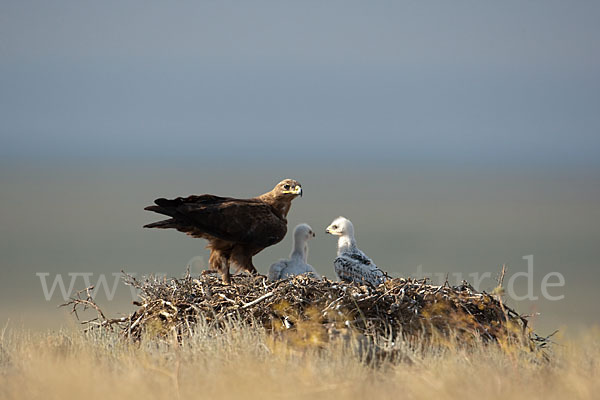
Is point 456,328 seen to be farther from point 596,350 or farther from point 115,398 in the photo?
point 115,398

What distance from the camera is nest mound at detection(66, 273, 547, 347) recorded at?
932 centimetres

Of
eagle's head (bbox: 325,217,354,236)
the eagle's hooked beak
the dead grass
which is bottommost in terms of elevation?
the dead grass

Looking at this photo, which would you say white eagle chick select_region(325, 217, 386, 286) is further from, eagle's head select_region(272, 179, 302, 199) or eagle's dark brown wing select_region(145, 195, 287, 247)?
eagle's dark brown wing select_region(145, 195, 287, 247)

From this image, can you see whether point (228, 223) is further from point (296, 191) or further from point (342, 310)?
point (342, 310)

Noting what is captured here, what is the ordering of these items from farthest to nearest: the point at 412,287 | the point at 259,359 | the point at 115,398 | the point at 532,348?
the point at 412,287 < the point at 532,348 < the point at 259,359 < the point at 115,398

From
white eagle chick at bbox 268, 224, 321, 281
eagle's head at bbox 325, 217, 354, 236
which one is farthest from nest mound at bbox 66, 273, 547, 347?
eagle's head at bbox 325, 217, 354, 236

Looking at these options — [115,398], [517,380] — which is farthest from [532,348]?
[115,398]

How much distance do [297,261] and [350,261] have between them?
773mm

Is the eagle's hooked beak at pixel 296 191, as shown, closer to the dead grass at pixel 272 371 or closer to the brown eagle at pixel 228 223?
the brown eagle at pixel 228 223

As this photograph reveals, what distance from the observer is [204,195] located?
1145cm

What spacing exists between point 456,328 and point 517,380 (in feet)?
5.41

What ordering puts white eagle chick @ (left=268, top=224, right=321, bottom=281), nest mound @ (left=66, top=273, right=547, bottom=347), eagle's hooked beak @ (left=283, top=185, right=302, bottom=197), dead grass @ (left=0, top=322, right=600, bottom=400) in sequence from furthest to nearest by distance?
eagle's hooked beak @ (left=283, top=185, right=302, bottom=197) < white eagle chick @ (left=268, top=224, right=321, bottom=281) < nest mound @ (left=66, top=273, right=547, bottom=347) < dead grass @ (left=0, top=322, right=600, bottom=400)

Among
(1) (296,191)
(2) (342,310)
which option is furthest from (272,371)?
(1) (296,191)

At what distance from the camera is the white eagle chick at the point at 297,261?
11.2m
